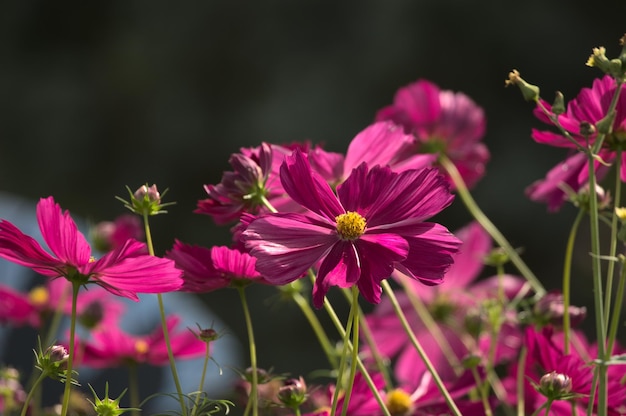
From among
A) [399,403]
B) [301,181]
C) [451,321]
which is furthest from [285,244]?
[451,321]

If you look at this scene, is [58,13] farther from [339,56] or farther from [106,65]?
[339,56]

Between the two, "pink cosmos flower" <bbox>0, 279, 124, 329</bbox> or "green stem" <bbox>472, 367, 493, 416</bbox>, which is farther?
"pink cosmos flower" <bbox>0, 279, 124, 329</bbox>

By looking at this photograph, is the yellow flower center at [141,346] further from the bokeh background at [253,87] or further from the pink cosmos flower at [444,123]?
the bokeh background at [253,87]

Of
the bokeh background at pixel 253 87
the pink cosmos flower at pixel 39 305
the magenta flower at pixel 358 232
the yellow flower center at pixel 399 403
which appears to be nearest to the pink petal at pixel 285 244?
the magenta flower at pixel 358 232

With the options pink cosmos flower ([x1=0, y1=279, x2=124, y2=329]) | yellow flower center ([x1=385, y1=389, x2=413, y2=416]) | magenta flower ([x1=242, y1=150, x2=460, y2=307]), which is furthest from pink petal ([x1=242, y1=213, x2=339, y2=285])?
pink cosmos flower ([x1=0, y1=279, x2=124, y2=329])

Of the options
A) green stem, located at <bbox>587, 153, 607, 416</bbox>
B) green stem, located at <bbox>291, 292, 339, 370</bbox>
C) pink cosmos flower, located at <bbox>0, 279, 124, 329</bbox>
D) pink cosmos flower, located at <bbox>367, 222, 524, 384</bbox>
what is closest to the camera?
green stem, located at <bbox>587, 153, 607, 416</bbox>

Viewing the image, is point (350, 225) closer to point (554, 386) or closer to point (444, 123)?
point (554, 386)

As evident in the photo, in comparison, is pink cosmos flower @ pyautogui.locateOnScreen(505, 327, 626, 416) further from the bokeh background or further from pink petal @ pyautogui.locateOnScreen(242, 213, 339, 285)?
the bokeh background
